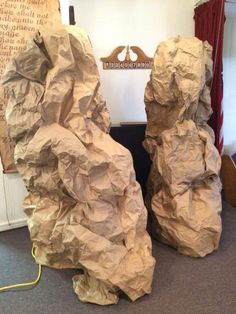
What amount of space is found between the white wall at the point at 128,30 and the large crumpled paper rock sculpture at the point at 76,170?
3.36 ft

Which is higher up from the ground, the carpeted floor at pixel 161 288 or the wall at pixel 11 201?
the wall at pixel 11 201

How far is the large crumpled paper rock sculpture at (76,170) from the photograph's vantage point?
59.9 inches

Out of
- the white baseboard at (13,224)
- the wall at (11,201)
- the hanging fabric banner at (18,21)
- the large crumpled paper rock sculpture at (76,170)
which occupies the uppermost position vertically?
the hanging fabric banner at (18,21)

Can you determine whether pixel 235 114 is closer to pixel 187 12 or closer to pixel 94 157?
pixel 187 12

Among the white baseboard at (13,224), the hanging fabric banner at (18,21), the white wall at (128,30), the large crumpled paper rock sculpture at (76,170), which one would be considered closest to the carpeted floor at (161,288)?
the large crumpled paper rock sculpture at (76,170)

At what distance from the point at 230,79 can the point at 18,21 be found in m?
2.15

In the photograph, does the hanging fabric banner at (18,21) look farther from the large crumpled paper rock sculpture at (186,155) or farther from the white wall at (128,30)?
the large crumpled paper rock sculpture at (186,155)

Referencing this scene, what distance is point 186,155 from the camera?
2.05m

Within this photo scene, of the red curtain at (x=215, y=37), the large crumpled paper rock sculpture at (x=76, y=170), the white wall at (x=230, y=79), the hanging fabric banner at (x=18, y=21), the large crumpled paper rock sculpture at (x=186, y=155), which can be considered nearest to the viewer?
the large crumpled paper rock sculpture at (x=76, y=170)

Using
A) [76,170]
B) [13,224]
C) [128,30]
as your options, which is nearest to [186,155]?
[76,170]

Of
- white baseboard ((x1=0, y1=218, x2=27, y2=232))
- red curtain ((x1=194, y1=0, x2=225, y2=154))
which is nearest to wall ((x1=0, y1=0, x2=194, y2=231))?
white baseboard ((x1=0, y1=218, x2=27, y2=232))

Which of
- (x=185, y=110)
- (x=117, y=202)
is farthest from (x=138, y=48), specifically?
(x=117, y=202)

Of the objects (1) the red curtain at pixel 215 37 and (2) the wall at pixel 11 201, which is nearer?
(2) the wall at pixel 11 201

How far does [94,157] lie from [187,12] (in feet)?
6.52
